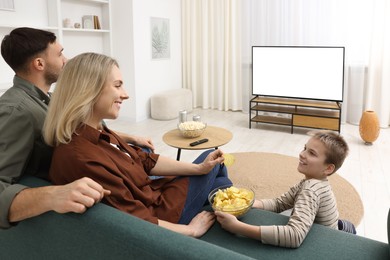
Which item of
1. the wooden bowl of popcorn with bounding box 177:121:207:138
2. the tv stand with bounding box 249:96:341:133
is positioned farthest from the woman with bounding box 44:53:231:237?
the tv stand with bounding box 249:96:341:133

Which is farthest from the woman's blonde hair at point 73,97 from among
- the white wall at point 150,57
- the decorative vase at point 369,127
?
the white wall at point 150,57

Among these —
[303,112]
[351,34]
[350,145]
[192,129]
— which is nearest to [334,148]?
[192,129]

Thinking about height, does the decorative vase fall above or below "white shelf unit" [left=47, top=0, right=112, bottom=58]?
below

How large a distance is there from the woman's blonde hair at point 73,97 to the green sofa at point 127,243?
0.65ft

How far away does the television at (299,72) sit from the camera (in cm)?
447

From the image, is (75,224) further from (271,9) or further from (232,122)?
(271,9)

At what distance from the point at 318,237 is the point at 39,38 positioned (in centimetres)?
148

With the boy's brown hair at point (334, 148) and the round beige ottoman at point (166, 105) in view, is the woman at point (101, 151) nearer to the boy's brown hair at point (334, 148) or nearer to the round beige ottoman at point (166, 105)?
the boy's brown hair at point (334, 148)

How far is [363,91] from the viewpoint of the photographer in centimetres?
507

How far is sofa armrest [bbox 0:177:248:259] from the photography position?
858 millimetres

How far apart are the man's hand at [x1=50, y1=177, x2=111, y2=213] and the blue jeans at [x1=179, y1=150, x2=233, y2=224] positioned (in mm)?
641

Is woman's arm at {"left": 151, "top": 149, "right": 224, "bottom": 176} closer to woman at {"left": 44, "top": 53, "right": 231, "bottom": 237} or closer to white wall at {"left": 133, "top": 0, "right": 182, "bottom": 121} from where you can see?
woman at {"left": 44, "top": 53, "right": 231, "bottom": 237}

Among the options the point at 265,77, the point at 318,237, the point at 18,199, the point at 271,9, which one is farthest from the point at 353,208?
the point at 271,9

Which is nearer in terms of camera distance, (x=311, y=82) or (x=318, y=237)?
(x=318, y=237)
